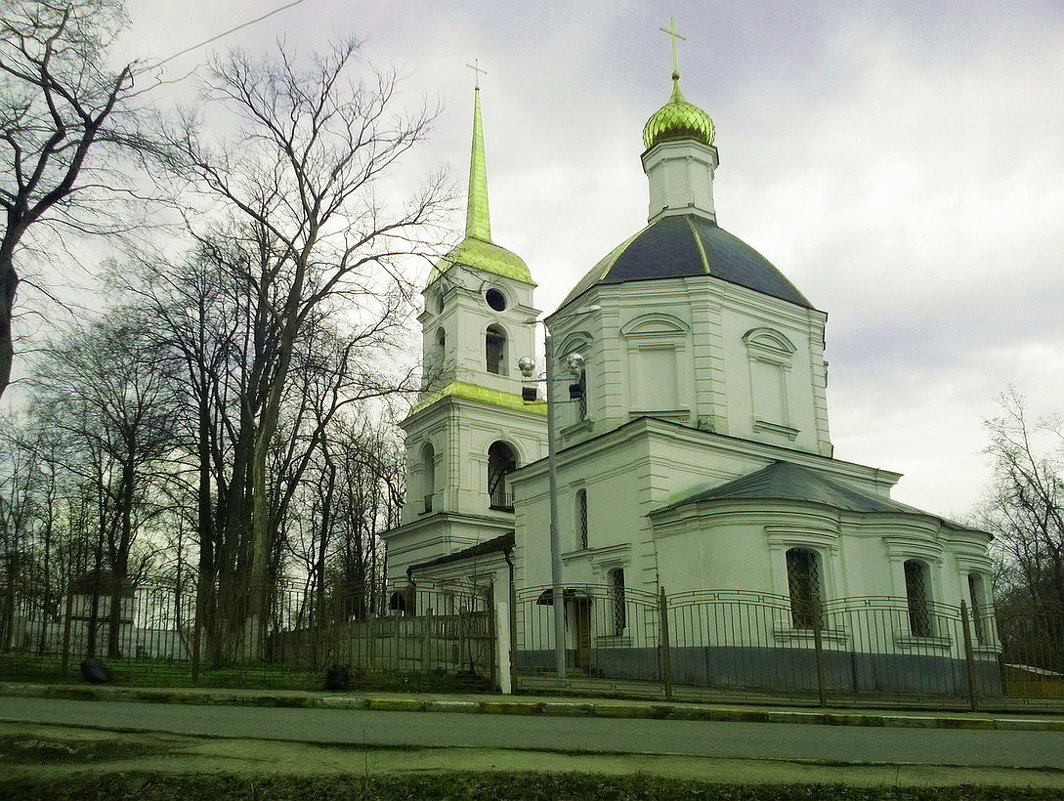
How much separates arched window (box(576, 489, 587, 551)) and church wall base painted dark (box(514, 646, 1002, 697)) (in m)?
3.49

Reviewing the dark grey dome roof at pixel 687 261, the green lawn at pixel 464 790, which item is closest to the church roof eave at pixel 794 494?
the dark grey dome roof at pixel 687 261

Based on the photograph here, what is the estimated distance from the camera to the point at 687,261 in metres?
26.9

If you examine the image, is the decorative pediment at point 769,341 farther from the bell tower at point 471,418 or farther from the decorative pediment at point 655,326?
the bell tower at point 471,418

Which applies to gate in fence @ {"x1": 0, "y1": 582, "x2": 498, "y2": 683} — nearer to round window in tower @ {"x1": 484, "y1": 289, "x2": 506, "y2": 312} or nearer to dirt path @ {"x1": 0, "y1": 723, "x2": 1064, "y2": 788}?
dirt path @ {"x1": 0, "y1": 723, "x2": 1064, "y2": 788}

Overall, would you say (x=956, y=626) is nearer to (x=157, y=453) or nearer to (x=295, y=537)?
Answer: (x=157, y=453)

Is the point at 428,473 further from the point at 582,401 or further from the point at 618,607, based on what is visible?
the point at 618,607

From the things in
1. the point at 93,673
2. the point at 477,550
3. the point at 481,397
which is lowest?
the point at 93,673

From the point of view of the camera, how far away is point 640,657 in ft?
70.7

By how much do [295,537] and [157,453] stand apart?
14.6m

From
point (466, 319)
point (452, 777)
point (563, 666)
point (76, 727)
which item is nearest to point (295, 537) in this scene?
point (466, 319)

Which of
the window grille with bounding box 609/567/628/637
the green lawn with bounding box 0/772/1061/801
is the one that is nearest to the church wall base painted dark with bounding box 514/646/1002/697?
the window grille with bounding box 609/567/628/637

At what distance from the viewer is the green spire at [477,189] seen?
42562mm

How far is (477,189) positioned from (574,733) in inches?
1435

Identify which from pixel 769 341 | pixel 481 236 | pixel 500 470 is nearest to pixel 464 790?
pixel 769 341
